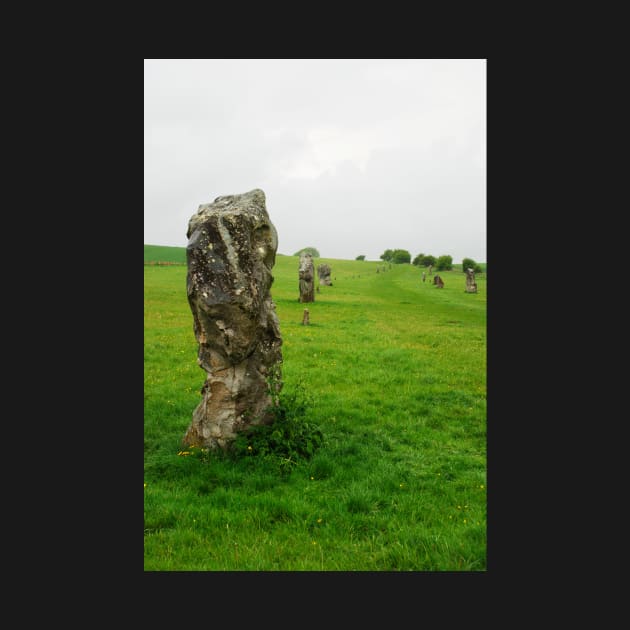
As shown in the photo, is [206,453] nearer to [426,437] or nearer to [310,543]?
[310,543]

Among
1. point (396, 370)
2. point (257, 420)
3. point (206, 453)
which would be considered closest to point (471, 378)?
point (396, 370)

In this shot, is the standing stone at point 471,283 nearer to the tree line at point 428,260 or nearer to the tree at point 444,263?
the tree line at point 428,260

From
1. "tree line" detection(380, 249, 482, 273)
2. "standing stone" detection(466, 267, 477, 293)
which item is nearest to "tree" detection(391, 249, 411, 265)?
"tree line" detection(380, 249, 482, 273)

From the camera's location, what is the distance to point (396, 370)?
48.9ft

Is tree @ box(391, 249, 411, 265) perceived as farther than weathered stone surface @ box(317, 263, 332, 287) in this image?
Yes

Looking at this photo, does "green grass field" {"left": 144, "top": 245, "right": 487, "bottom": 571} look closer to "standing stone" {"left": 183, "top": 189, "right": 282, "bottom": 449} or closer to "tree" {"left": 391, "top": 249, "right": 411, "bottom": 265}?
"standing stone" {"left": 183, "top": 189, "right": 282, "bottom": 449}

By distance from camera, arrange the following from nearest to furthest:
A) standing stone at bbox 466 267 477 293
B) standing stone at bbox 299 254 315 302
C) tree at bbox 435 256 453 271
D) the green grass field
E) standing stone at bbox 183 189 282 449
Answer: the green grass field < standing stone at bbox 183 189 282 449 < standing stone at bbox 299 254 315 302 < standing stone at bbox 466 267 477 293 < tree at bbox 435 256 453 271

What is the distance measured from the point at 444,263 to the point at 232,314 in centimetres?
9676

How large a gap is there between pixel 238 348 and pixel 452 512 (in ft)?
14.1

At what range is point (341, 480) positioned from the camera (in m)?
7.53

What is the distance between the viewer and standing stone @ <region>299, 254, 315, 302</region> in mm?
31125

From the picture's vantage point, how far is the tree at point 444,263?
9812cm

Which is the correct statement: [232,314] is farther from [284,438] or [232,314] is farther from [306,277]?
[306,277]

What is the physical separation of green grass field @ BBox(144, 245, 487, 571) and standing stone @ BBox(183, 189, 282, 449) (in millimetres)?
774
